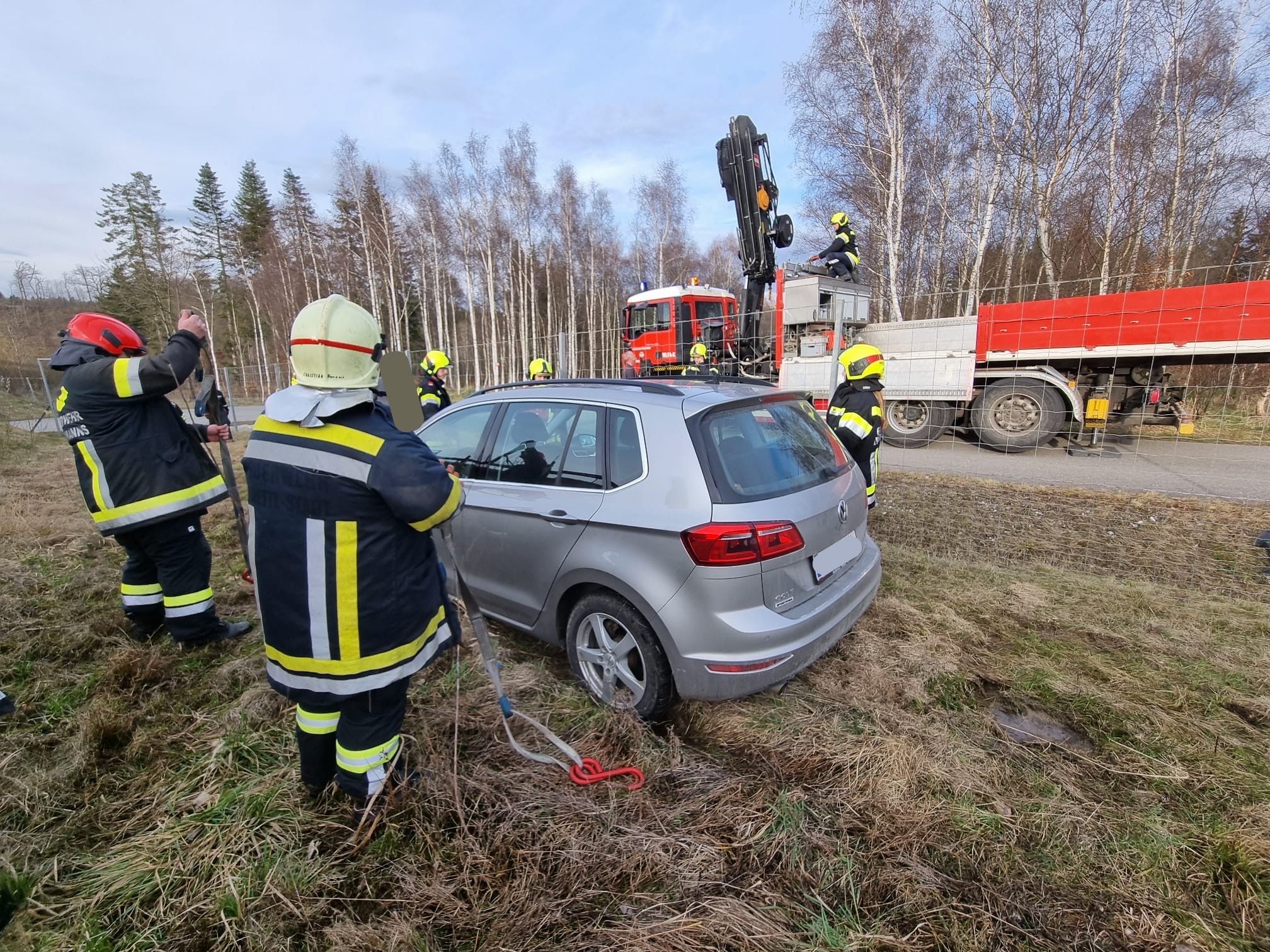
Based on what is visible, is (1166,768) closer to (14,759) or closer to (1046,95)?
(14,759)

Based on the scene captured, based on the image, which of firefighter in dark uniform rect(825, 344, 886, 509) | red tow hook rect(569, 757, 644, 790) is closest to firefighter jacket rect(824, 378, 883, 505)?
firefighter in dark uniform rect(825, 344, 886, 509)

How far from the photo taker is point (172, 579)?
3.07 meters

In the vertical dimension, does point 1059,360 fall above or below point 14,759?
above

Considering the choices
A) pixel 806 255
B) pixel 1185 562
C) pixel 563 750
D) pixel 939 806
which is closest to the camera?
pixel 939 806

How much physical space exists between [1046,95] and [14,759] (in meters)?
21.3

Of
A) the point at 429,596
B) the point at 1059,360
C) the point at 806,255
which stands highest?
the point at 806,255

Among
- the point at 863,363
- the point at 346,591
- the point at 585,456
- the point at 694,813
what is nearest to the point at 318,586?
the point at 346,591

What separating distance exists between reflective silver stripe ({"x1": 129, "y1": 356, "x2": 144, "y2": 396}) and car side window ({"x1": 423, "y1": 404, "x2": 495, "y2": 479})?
135 centimetres

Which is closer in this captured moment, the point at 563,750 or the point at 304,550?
the point at 304,550

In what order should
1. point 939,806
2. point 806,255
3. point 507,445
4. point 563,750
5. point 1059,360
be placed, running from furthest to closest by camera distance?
1. point 806,255
2. point 1059,360
3. point 507,445
4. point 563,750
5. point 939,806

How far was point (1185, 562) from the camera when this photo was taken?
4.54 m

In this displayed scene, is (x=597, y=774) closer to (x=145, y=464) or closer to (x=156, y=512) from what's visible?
(x=156, y=512)

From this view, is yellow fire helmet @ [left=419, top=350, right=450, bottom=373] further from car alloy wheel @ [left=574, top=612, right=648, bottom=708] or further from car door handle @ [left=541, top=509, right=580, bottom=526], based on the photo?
car alloy wheel @ [left=574, top=612, right=648, bottom=708]

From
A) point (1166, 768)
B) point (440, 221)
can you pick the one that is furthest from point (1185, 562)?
point (440, 221)
